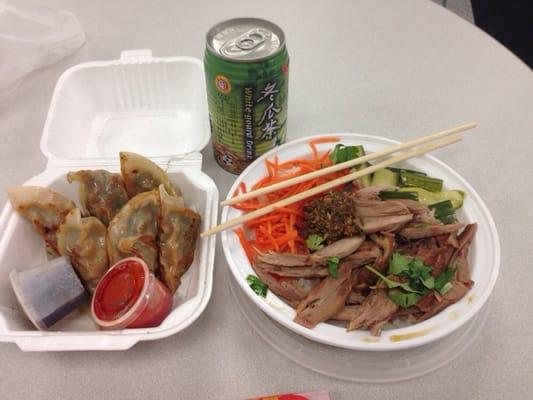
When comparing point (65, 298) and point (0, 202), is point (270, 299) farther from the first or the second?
point (0, 202)

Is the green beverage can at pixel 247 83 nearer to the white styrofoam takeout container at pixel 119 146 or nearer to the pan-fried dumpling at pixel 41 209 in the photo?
the white styrofoam takeout container at pixel 119 146

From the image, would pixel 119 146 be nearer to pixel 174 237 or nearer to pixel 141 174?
pixel 141 174

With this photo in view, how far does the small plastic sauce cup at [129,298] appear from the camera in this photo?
33.2 inches

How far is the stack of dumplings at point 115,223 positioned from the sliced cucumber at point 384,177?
17.5 inches

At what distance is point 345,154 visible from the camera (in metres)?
1.09

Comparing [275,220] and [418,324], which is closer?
[418,324]

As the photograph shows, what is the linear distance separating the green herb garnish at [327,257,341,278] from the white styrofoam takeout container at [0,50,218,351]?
0.81ft

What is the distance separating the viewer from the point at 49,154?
44.6 inches

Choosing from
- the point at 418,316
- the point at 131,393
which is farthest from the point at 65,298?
the point at 418,316

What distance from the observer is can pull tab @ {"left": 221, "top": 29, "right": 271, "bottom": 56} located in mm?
983

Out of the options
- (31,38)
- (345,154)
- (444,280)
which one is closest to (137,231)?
(345,154)

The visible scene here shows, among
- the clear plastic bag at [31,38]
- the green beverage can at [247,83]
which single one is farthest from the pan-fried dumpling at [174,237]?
the clear plastic bag at [31,38]

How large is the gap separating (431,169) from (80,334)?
88cm

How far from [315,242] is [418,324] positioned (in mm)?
260
